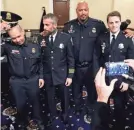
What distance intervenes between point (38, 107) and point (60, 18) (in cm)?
329

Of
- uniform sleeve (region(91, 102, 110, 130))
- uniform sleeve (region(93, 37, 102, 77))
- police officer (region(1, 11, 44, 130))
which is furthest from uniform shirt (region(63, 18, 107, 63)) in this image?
uniform sleeve (region(91, 102, 110, 130))

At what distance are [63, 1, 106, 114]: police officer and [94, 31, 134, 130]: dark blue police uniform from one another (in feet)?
0.51

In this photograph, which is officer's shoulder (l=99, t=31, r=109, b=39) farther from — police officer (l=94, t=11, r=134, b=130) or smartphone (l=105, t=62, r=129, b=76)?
smartphone (l=105, t=62, r=129, b=76)

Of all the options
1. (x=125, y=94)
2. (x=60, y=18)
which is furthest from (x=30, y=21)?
(x=125, y=94)

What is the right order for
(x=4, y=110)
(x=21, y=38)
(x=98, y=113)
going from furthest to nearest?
1. (x=4, y=110)
2. (x=21, y=38)
3. (x=98, y=113)

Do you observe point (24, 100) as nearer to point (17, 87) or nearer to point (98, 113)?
point (17, 87)

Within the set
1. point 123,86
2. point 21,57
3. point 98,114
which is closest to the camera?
point 98,114

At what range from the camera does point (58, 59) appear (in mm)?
2488

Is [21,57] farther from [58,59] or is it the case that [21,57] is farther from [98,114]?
[98,114]

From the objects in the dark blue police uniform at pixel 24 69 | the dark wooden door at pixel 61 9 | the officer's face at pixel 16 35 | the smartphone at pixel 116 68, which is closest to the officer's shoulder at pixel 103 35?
the dark blue police uniform at pixel 24 69

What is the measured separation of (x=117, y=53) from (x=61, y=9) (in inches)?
130

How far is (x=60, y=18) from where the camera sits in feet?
17.8

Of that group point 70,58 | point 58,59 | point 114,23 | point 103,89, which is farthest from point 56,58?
point 103,89

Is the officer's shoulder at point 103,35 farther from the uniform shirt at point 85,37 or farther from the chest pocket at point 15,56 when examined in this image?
the chest pocket at point 15,56
